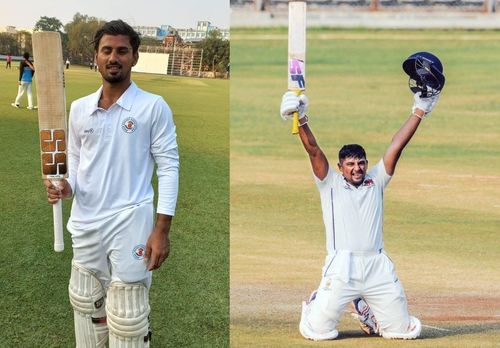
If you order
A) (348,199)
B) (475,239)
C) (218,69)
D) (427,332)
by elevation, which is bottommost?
(427,332)

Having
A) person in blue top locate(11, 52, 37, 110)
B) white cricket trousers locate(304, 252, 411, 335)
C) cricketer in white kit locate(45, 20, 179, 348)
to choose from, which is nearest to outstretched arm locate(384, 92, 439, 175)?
white cricket trousers locate(304, 252, 411, 335)

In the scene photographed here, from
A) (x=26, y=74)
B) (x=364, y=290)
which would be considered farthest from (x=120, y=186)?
(x=26, y=74)

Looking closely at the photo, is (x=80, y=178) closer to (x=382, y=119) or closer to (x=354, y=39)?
(x=382, y=119)

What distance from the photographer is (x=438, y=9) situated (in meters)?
7.07

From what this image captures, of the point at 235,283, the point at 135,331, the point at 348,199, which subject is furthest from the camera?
the point at 235,283

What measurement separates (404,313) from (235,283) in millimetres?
951

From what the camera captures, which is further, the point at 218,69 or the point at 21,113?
the point at 21,113

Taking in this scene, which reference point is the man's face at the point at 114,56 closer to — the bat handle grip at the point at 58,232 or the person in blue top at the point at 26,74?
the bat handle grip at the point at 58,232

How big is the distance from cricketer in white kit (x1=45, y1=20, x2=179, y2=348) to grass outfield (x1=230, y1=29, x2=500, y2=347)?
1211 mm

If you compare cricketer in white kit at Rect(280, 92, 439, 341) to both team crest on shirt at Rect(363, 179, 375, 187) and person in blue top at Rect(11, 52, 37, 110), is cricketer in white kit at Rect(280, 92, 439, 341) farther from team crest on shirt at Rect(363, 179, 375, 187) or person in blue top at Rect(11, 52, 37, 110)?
person in blue top at Rect(11, 52, 37, 110)

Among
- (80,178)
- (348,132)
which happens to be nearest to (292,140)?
(348,132)

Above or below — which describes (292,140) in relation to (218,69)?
below

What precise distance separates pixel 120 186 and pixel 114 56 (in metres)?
0.43

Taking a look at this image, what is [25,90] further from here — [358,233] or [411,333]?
[411,333]
